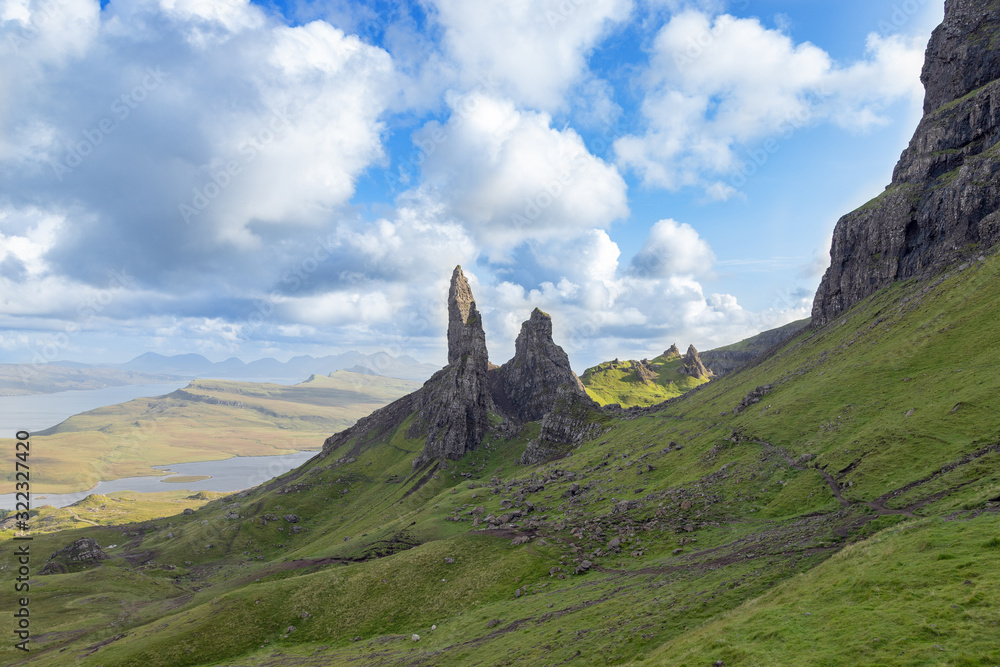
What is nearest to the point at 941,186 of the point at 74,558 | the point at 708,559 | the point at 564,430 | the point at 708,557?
the point at 564,430

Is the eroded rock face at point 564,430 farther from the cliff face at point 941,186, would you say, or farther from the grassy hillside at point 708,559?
the cliff face at point 941,186

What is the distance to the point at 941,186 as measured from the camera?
498 ft

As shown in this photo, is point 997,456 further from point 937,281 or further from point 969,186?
point 969,186

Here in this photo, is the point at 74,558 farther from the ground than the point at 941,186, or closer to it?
closer to it

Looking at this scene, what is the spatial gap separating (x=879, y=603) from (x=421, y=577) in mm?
68837

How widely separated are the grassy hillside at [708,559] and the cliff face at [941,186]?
20567mm

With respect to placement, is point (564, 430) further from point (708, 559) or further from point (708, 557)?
point (708, 559)

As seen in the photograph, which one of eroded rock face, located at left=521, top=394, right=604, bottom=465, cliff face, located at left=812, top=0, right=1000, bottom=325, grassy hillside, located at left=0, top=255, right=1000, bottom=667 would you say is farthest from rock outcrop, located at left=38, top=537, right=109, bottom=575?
cliff face, located at left=812, top=0, right=1000, bottom=325

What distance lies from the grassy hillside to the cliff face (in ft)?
67.5

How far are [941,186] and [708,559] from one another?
559 ft

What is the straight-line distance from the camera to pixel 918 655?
23.8 m

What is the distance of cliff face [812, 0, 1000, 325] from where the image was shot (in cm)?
13575

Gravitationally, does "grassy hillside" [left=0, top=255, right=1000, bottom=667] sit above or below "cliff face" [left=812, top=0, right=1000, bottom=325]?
below

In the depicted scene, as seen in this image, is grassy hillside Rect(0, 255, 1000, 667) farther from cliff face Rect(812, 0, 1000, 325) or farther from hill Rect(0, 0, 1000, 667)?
cliff face Rect(812, 0, 1000, 325)
